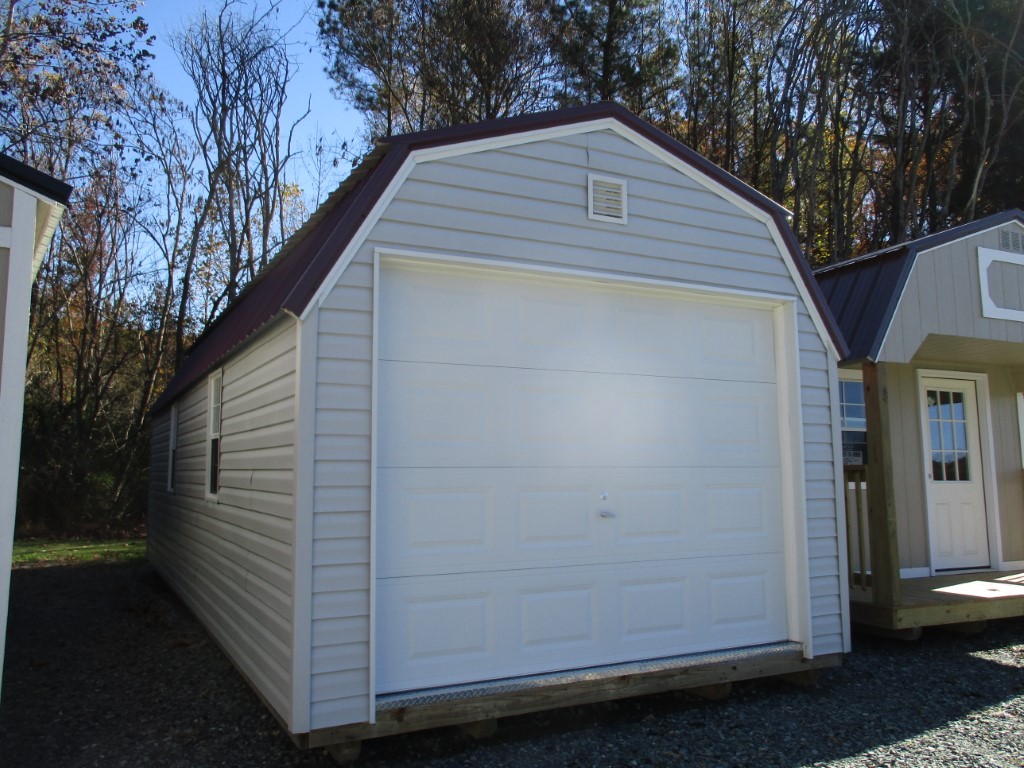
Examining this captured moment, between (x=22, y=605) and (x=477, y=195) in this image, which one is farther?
(x=22, y=605)

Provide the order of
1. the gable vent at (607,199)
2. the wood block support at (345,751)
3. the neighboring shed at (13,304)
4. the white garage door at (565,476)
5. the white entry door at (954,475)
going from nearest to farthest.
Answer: the neighboring shed at (13,304) < the wood block support at (345,751) < the white garage door at (565,476) < the gable vent at (607,199) < the white entry door at (954,475)

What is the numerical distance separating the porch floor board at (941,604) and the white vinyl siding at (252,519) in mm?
→ 4682

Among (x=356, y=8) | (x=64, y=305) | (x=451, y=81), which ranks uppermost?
(x=356, y=8)

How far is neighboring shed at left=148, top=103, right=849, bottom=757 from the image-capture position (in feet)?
13.7

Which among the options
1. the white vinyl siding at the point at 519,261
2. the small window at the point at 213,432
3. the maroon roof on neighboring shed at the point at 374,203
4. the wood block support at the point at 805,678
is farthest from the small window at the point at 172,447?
the wood block support at the point at 805,678

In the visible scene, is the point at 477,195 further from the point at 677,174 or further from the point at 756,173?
the point at 756,173

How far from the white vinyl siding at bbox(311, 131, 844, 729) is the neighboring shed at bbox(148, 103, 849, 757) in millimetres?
14

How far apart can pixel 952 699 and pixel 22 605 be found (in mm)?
9078

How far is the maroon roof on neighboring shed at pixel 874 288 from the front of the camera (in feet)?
20.8

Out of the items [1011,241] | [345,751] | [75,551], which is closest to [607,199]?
[345,751]

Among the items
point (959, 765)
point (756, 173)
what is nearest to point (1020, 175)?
point (756, 173)

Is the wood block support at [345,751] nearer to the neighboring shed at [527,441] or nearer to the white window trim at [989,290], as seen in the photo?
the neighboring shed at [527,441]

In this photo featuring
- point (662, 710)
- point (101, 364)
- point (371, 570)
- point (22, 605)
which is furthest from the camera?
point (101, 364)

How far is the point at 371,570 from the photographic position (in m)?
4.12
